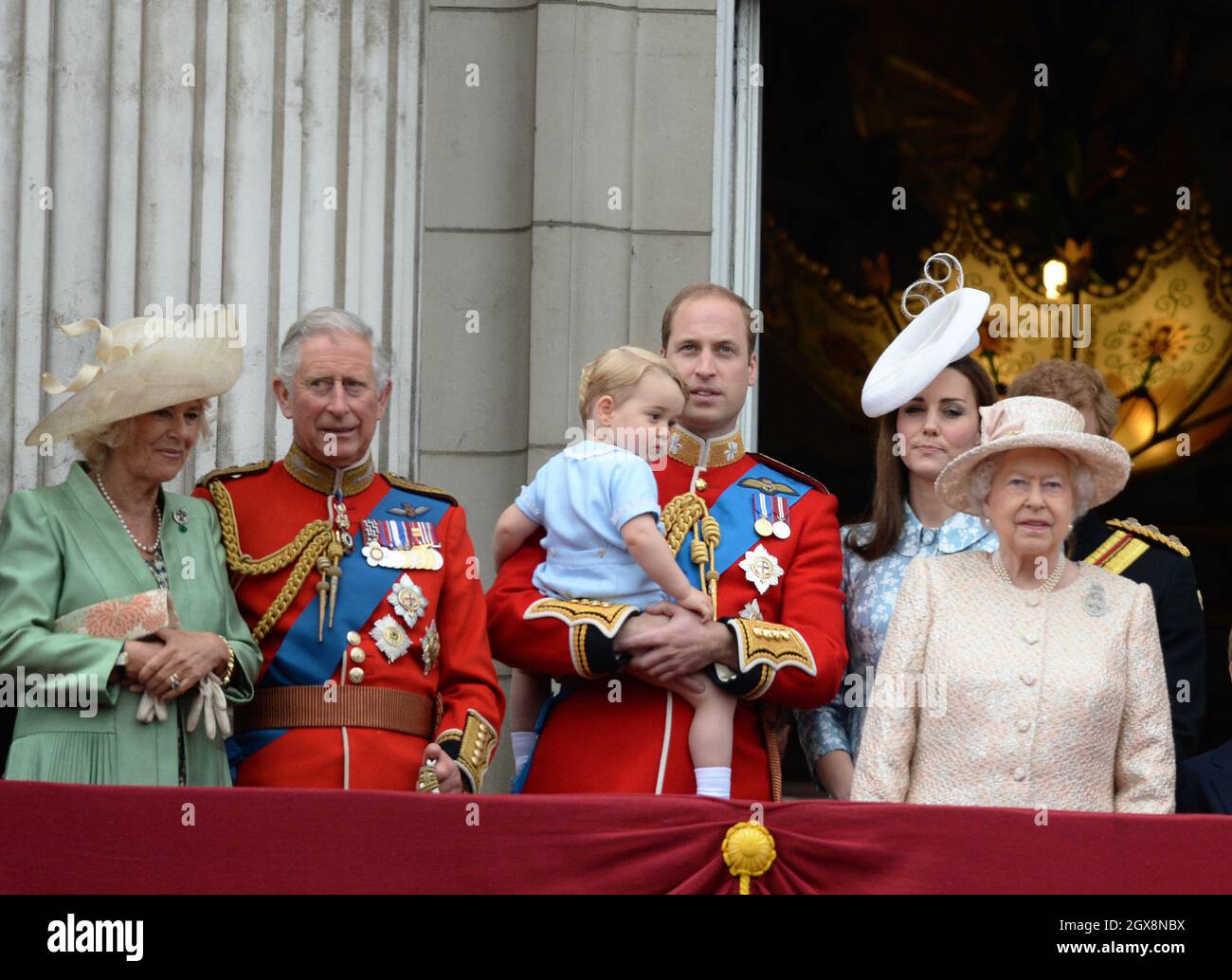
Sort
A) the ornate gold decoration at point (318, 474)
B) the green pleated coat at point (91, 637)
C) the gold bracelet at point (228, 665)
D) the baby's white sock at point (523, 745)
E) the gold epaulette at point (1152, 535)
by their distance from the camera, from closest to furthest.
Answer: the green pleated coat at point (91, 637) < the gold bracelet at point (228, 665) < the ornate gold decoration at point (318, 474) < the baby's white sock at point (523, 745) < the gold epaulette at point (1152, 535)

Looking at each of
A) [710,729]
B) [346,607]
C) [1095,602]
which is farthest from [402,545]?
[1095,602]

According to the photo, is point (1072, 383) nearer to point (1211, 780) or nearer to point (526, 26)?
point (1211, 780)

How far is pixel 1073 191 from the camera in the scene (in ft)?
30.3

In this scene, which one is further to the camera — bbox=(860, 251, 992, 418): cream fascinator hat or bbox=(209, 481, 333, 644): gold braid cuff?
bbox=(860, 251, 992, 418): cream fascinator hat

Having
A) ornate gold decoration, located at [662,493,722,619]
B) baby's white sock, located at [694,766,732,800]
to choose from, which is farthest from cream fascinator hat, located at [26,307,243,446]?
baby's white sock, located at [694,766,732,800]

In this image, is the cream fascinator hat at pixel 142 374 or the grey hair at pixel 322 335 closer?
the cream fascinator hat at pixel 142 374

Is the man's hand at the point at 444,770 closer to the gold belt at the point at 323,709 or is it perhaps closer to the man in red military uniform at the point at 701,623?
the gold belt at the point at 323,709

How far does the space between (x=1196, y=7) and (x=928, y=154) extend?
3.91 feet

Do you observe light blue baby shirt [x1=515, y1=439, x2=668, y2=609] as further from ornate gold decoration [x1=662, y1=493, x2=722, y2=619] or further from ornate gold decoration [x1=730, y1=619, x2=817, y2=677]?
ornate gold decoration [x1=730, y1=619, x2=817, y2=677]

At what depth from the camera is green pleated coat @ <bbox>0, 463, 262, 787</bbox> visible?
4.32 meters

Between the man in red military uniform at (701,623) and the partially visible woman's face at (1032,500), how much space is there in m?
0.51

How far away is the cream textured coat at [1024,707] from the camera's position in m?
4.34

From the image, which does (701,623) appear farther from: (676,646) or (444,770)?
(444,770)

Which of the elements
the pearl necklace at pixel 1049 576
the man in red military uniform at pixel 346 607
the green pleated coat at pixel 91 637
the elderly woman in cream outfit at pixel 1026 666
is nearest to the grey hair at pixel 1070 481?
the elderly woman in cream outfit at pixel 1026 666
